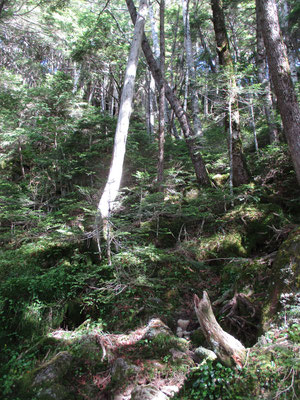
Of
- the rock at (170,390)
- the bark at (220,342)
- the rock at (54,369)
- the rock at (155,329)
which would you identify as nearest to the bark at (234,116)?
the rock at (155,329)

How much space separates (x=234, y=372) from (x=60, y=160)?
953 centimetres

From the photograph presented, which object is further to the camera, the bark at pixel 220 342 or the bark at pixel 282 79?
the bark at pixel 282 79

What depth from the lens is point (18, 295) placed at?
15.2 feet

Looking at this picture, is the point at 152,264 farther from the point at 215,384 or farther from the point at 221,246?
the point at 215,384

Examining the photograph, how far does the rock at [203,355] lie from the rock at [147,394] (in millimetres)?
754

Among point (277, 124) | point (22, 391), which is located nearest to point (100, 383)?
point (22, 391)

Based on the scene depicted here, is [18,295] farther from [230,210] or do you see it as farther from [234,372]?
[230,210]

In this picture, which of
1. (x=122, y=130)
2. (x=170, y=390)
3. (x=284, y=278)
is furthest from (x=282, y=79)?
(x=170, y=390)

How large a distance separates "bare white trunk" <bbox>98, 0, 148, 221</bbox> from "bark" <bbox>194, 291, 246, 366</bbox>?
301cm

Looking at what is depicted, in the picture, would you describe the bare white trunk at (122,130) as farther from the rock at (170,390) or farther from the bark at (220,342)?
the rock at (170,390)

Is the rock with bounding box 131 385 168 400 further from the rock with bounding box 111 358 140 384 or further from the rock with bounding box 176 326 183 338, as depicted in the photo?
the rock with bounding box 176 326 183 338

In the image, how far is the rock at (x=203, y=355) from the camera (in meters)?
3.29

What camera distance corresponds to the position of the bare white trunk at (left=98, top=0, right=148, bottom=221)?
5.82 metres

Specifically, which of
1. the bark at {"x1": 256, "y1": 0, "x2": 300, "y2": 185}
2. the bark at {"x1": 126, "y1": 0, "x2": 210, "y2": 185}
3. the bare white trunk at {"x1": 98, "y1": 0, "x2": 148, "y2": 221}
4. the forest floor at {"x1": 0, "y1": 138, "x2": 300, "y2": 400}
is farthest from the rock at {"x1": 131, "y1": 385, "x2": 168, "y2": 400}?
the bark at {"x1": 126, "y1": 0, "x2": 210, "y2": 185}
